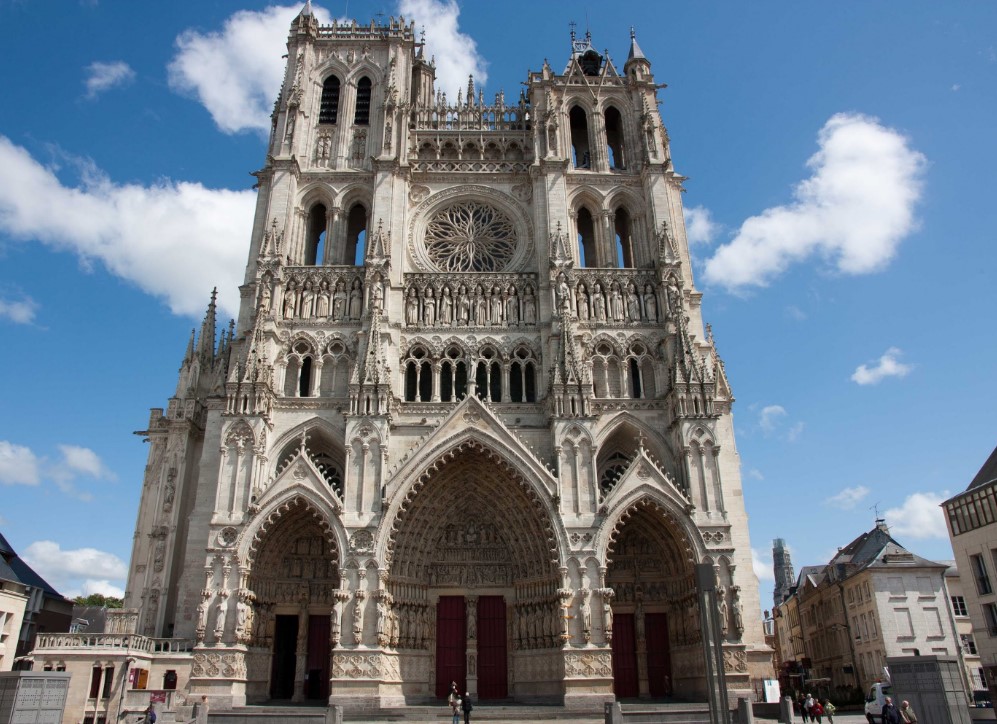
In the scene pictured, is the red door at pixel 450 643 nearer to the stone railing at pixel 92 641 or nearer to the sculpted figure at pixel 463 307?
the stone railing at pixel 92 641

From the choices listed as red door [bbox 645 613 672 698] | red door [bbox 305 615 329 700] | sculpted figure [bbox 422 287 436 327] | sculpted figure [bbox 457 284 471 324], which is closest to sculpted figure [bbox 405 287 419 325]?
sculpted figure [bbox 422 287 436 327]

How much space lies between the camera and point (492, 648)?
80.7ft

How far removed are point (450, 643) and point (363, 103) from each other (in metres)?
23.2

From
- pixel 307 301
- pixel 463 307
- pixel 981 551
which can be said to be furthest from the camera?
pixel 463 307

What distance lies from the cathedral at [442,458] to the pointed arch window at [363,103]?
6.44 feet

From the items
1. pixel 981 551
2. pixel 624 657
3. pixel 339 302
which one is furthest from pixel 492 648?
pixel 981 551

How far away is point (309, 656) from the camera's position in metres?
24.3

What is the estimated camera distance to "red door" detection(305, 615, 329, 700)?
939 inches

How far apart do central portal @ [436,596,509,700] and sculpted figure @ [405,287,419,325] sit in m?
10.1

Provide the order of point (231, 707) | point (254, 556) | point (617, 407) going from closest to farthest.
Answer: point (231, 707) < point (254, 556) < point (617, 407)

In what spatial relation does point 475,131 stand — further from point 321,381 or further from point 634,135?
point 321,381

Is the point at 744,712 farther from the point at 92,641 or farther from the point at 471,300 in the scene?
the point at 92,641

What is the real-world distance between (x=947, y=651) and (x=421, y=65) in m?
36.9

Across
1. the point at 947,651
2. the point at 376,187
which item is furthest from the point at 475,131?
the point at 947,651
